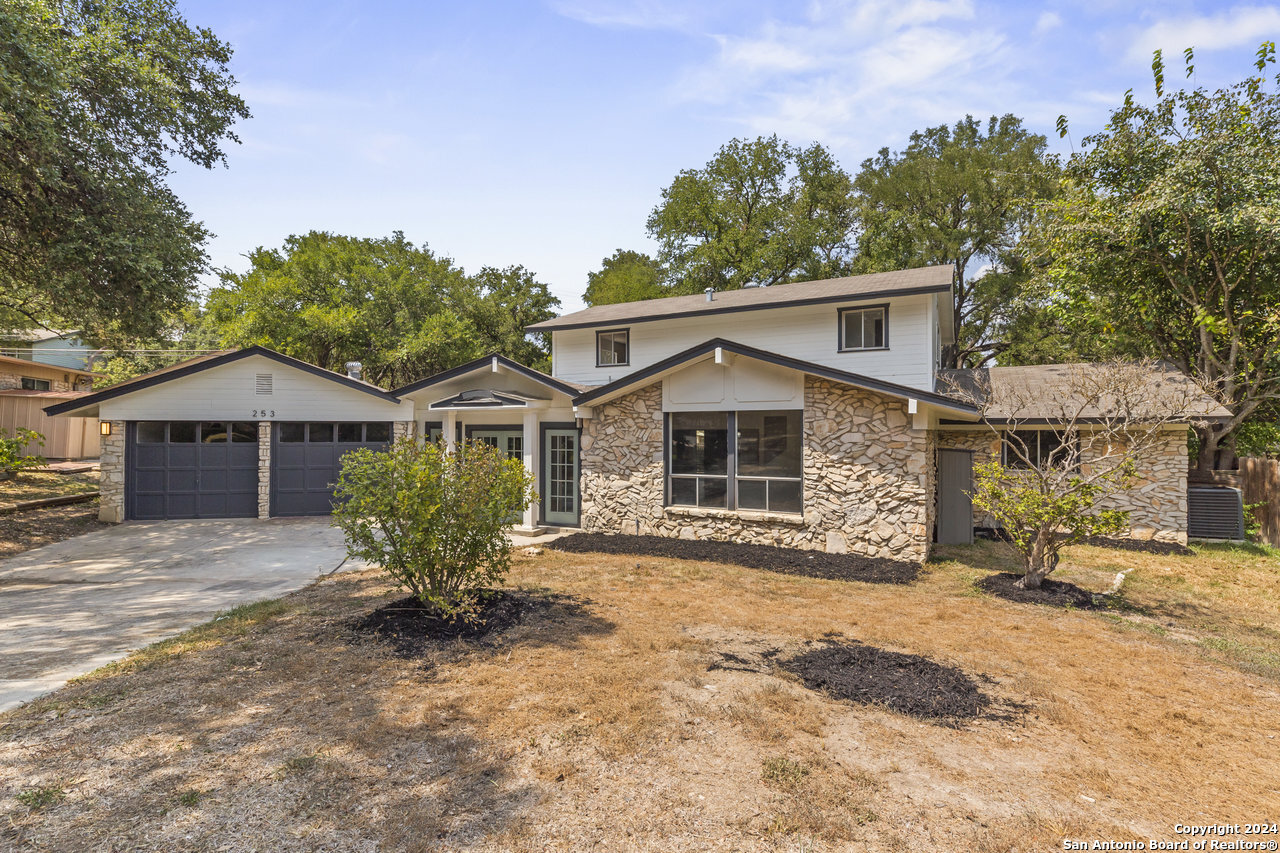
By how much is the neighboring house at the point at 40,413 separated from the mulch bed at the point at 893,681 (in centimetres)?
2659

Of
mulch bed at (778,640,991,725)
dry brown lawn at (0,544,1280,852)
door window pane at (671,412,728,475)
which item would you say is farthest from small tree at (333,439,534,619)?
door window pane at (671,412,728,475)

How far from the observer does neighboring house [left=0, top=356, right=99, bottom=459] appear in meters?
21.4

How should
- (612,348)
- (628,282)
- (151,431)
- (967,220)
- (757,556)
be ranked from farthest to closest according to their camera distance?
(628,282) < (967,220) < (612,348) < (151,431) < (757,556)

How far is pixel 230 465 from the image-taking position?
1338cm

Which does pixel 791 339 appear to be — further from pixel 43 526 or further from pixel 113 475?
pixel 43 526

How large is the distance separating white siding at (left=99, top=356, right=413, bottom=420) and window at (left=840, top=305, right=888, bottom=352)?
1019 cm

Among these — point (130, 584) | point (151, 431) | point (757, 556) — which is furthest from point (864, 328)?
point (151, 431)

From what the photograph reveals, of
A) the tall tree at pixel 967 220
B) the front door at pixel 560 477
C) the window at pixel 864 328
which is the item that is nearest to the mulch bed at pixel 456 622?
the front door at pixel 560 477

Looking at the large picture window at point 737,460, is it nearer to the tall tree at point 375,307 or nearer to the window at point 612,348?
the window at point 612,348

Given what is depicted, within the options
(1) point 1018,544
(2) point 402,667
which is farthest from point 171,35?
(1) point 1018,544

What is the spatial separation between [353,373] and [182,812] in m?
13.7

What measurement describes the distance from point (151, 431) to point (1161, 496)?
70.0ft

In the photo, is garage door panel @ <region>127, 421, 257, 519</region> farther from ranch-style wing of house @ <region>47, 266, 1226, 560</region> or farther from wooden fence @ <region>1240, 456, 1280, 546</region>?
wooden fence @ <region>1240, 456, 1280, 546</region>

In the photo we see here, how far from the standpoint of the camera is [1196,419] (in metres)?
11.6
